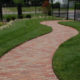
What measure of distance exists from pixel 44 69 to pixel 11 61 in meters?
1.59

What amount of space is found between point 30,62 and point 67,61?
1.31 metres

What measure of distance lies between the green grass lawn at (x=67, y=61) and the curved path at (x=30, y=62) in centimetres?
22

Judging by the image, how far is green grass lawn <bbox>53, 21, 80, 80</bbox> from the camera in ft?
23.1

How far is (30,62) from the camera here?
8547 millimetres

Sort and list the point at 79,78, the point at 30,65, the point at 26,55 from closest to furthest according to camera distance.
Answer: the point at 79,78, the point at 30,65, the point at 26,55

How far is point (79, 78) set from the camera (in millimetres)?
6785

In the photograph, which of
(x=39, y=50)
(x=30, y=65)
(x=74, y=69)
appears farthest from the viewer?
(x=39, y=50)

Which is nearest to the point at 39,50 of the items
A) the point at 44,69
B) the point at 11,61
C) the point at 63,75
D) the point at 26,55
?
the point at 26,55

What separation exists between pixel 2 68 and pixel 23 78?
4.32ft

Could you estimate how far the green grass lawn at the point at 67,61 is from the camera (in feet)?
23.1

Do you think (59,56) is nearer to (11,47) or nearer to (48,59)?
(48,59)

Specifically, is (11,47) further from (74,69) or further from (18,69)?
(74,69)

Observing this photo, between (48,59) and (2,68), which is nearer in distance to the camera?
(2,68)

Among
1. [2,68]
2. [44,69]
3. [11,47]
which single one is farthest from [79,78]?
[11,47]
